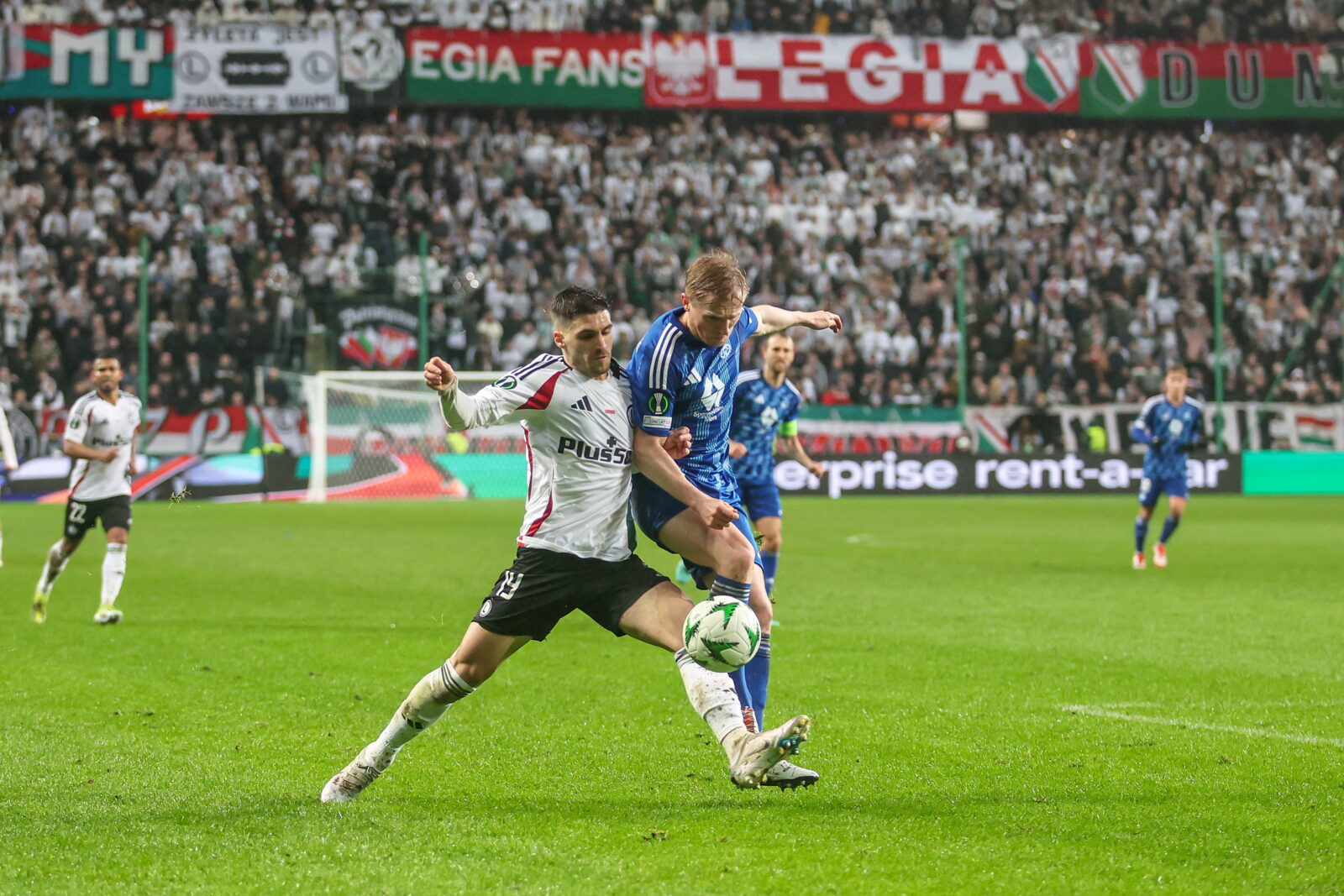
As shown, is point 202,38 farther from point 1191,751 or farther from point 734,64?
point 1191,751

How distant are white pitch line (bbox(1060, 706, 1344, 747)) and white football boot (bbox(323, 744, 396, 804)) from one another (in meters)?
3.65

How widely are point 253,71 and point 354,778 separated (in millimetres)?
29002

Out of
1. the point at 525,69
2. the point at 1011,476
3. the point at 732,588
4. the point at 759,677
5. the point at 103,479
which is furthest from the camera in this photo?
the point at 525,69

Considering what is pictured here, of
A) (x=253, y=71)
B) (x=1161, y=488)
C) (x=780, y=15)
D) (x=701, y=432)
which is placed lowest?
(x=1161, y=488)

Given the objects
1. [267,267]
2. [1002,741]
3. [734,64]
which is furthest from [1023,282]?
[1002,741]

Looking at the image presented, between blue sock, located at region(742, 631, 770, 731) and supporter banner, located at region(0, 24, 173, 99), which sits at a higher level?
supporter banner, located at region(0, 24, 173, 99)

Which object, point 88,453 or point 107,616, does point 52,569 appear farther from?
point 88,453

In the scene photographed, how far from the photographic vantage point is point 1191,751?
20.9 ft

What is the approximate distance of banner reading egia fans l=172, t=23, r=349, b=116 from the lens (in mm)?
31703

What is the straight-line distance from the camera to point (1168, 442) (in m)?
16.3

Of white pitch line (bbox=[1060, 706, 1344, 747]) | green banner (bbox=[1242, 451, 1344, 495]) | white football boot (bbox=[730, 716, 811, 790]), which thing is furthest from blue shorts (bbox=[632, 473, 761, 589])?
green banner (bbox=[1242, 451, 1344, 495])

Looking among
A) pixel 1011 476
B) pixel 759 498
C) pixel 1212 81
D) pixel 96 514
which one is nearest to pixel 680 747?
pixel 759 498

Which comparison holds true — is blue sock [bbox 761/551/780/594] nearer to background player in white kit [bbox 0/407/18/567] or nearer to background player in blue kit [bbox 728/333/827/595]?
background player in blue kit [bbox 728/333/827/595]

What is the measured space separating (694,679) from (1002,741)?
6.66ft
